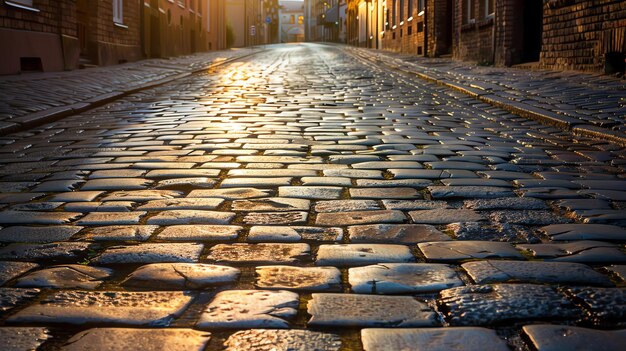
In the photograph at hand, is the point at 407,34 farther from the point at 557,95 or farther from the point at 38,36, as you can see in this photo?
the point at 557,95

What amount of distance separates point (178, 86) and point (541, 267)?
36.0ft

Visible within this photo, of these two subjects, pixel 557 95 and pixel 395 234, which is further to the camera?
pixel 557 95

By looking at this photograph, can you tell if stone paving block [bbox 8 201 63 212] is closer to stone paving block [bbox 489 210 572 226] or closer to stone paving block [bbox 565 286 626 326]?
stone paving block [bbox 489 210 572 226]

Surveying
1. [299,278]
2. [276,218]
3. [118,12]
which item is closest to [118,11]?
[118,12]

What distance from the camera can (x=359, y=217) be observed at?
345cm

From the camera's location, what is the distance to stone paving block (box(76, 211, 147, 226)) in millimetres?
3365

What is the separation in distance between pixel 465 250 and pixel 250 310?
105 cm

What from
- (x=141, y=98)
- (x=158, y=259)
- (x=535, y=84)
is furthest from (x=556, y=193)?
(x=141, y=98)

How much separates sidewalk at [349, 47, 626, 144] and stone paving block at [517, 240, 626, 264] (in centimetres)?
301

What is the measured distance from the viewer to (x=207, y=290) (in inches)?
93.3

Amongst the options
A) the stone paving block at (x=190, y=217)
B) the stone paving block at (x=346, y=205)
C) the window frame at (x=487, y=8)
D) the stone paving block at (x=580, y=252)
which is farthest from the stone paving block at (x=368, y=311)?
the window frame at (x=487, y=8)

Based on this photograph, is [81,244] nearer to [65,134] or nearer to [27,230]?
[27,230]

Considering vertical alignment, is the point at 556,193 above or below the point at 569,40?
below

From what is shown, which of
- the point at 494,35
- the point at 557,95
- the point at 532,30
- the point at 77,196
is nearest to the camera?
the point at 77,196
